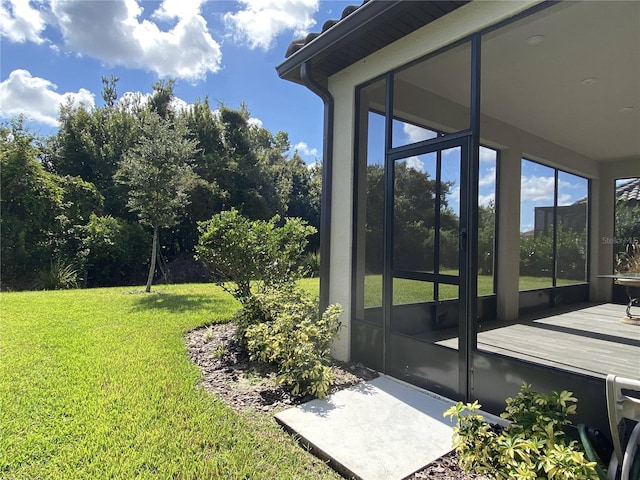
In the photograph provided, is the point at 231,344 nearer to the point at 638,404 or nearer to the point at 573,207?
the point at 638,404

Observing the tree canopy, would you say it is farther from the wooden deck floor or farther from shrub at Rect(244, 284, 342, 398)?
the wooden deck floor

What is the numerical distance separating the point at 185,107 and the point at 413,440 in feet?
60.8

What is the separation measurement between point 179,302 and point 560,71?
7.37 m

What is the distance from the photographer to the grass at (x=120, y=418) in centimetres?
224

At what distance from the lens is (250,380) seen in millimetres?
3662

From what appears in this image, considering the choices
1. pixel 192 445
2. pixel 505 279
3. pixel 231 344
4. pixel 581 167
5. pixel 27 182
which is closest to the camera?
pixel 192 445

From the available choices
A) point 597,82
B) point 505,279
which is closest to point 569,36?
point 597,82

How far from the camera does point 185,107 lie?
17641mm

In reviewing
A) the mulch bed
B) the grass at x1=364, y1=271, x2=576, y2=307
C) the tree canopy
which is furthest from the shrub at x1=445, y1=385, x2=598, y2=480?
the tree canopy

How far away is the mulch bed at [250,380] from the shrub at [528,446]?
0.19 metres

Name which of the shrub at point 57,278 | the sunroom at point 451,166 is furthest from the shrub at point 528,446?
the shrub at point 57,278

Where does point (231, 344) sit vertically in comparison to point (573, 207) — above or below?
below

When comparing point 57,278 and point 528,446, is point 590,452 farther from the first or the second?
point 57,278

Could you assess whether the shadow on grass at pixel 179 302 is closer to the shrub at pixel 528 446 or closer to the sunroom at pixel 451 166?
the sunroom at pixel 451 166
